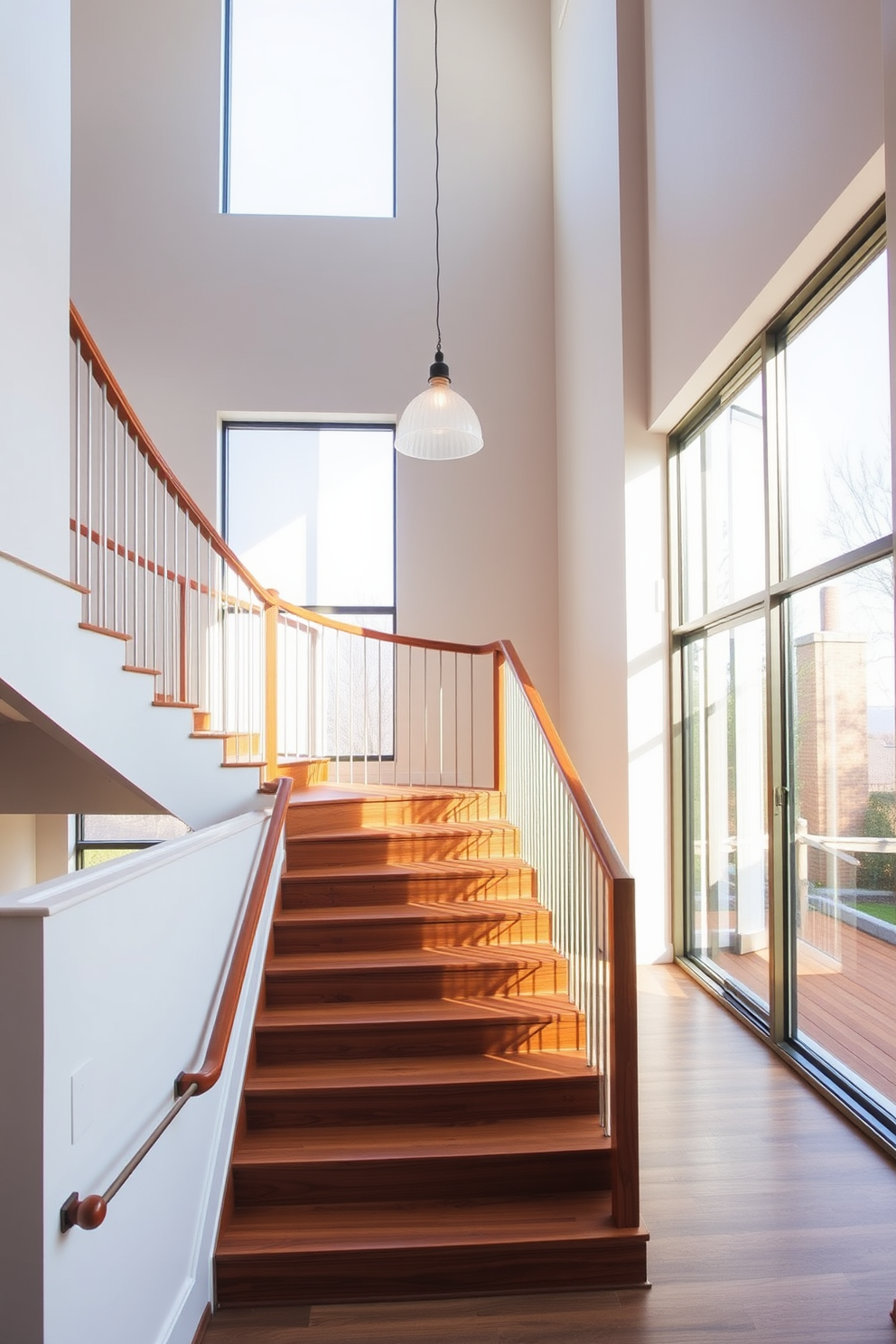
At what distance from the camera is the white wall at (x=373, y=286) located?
651 centimetres

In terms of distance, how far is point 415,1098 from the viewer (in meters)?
2.90

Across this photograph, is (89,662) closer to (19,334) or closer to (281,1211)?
(19,334)

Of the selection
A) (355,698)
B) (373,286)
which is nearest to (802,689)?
(355,698)

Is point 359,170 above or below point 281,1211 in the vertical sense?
above

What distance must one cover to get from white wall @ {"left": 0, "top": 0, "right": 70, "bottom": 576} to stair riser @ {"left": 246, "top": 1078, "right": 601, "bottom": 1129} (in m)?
2.19

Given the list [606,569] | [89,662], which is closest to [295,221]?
[606,569]

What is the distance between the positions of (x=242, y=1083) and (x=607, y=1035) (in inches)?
48.1

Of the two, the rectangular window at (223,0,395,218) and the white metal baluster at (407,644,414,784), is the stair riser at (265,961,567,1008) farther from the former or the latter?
the rectangular window at (223,0,395,218)

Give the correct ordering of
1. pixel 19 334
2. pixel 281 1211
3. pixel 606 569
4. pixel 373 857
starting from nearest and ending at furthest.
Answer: pixel 281 1211 → pixel 19 334 → pixel 373 857 → pixel 606 569

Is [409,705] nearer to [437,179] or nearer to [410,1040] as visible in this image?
[410,1040]

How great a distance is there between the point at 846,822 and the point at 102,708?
288 cm

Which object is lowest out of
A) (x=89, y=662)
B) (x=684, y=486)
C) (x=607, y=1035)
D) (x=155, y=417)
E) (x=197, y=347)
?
(x=607, y=1035)

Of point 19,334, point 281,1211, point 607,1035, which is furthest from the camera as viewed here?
point 19,334

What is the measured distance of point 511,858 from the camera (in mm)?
4215
